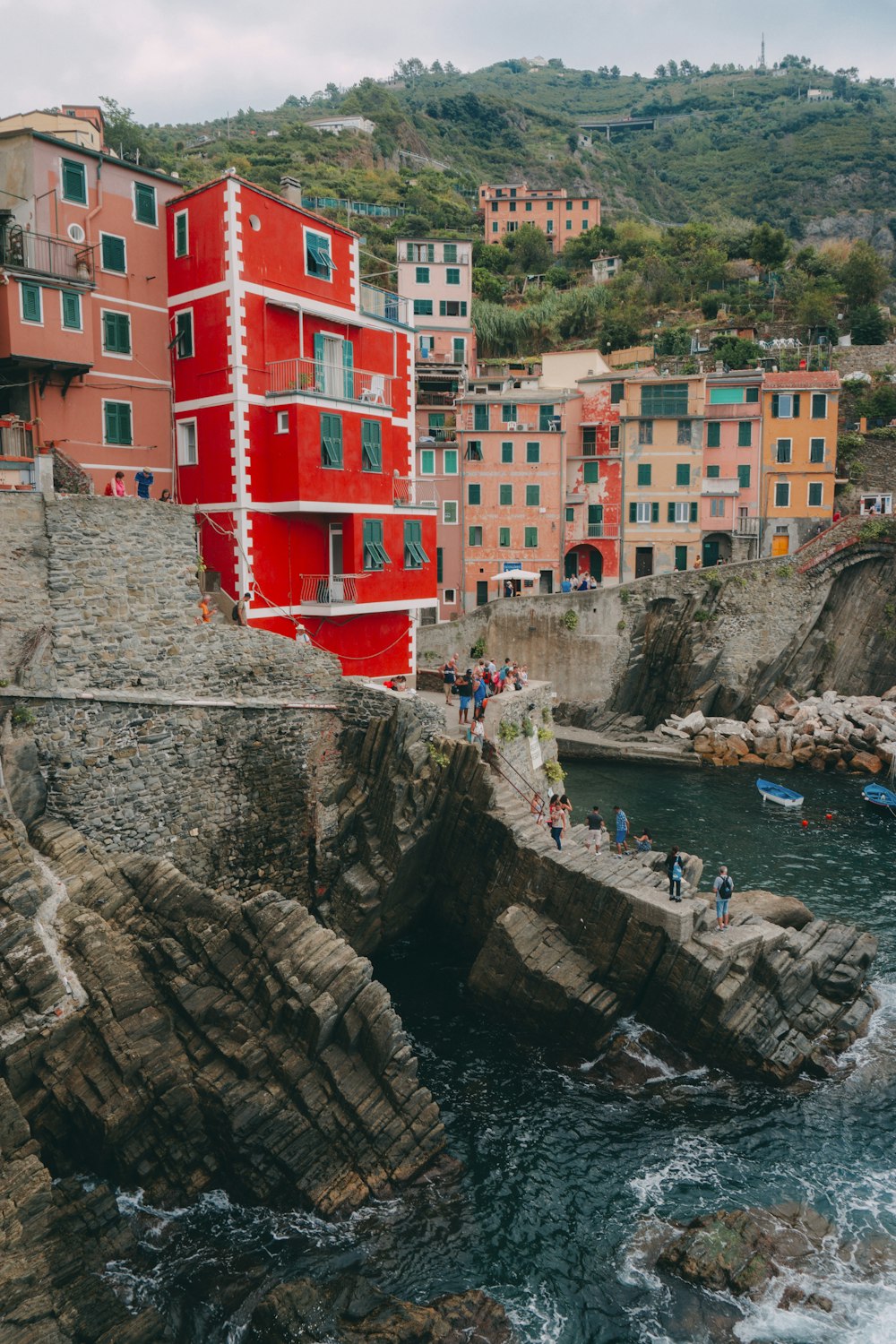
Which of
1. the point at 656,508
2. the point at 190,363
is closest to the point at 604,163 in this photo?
the point at 656,508

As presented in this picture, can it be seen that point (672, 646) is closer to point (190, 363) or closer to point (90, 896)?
point (190, 363)

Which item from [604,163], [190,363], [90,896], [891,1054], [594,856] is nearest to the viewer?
[90,896]

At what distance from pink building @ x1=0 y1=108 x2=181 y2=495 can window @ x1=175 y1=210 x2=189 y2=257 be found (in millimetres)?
548

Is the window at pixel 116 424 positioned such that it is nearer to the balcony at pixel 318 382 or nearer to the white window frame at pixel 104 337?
the white window frame at pixel 104 337

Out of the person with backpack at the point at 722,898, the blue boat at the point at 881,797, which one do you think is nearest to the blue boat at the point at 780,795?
the blue boat at the point at 881,797

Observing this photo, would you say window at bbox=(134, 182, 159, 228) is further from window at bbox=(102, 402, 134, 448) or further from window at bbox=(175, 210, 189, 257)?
window at bbox=(102, 402, 134, 448)

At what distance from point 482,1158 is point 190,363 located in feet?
66.5

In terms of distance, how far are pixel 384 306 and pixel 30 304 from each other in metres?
11.8

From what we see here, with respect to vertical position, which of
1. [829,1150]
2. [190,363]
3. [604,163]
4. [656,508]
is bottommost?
[829,1150]

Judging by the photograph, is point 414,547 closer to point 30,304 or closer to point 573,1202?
point 30,304

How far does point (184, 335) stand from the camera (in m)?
25.8

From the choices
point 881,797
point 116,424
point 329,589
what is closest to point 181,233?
point 116,424

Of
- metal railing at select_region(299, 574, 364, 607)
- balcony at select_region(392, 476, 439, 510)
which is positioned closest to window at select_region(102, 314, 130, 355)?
metal railing at select_region(299, 574, 364, 607)

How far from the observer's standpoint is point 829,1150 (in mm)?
17969
